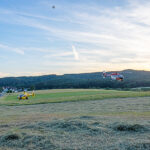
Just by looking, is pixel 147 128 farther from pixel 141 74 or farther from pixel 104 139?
pixel 141 74

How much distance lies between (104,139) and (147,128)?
250 centimetres

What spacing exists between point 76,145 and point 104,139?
4.00 ft

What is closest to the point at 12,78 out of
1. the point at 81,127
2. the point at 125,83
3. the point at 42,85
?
the point at 42,85

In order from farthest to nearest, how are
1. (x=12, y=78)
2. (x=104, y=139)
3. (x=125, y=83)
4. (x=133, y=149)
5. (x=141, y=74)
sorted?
(x=12, y=78)
(x=125, y=83)
(x=141, y=74)
(x=104, y=139)
(x=133, y=149)

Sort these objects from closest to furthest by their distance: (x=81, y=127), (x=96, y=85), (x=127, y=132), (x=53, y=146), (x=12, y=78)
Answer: (x=53, y=146), (x=127, y=132), (x=81, y=127), (x=96, y=85), (x=12, y=78)

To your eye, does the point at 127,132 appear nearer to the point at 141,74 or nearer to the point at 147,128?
the point at 147,128

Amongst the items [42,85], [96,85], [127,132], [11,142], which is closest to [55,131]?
[11,142]

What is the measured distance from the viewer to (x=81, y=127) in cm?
973

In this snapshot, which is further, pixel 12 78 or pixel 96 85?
pixel 12 78

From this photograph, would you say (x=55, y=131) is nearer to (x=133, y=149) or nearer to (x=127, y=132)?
(x=127, y=132)

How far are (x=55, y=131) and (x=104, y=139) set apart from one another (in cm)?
248

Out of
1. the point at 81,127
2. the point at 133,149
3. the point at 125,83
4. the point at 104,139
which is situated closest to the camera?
the point at 133,149

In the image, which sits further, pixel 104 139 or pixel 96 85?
pixel 96 85

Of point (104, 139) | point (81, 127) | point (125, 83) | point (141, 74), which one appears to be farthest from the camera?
point (125, 83)
